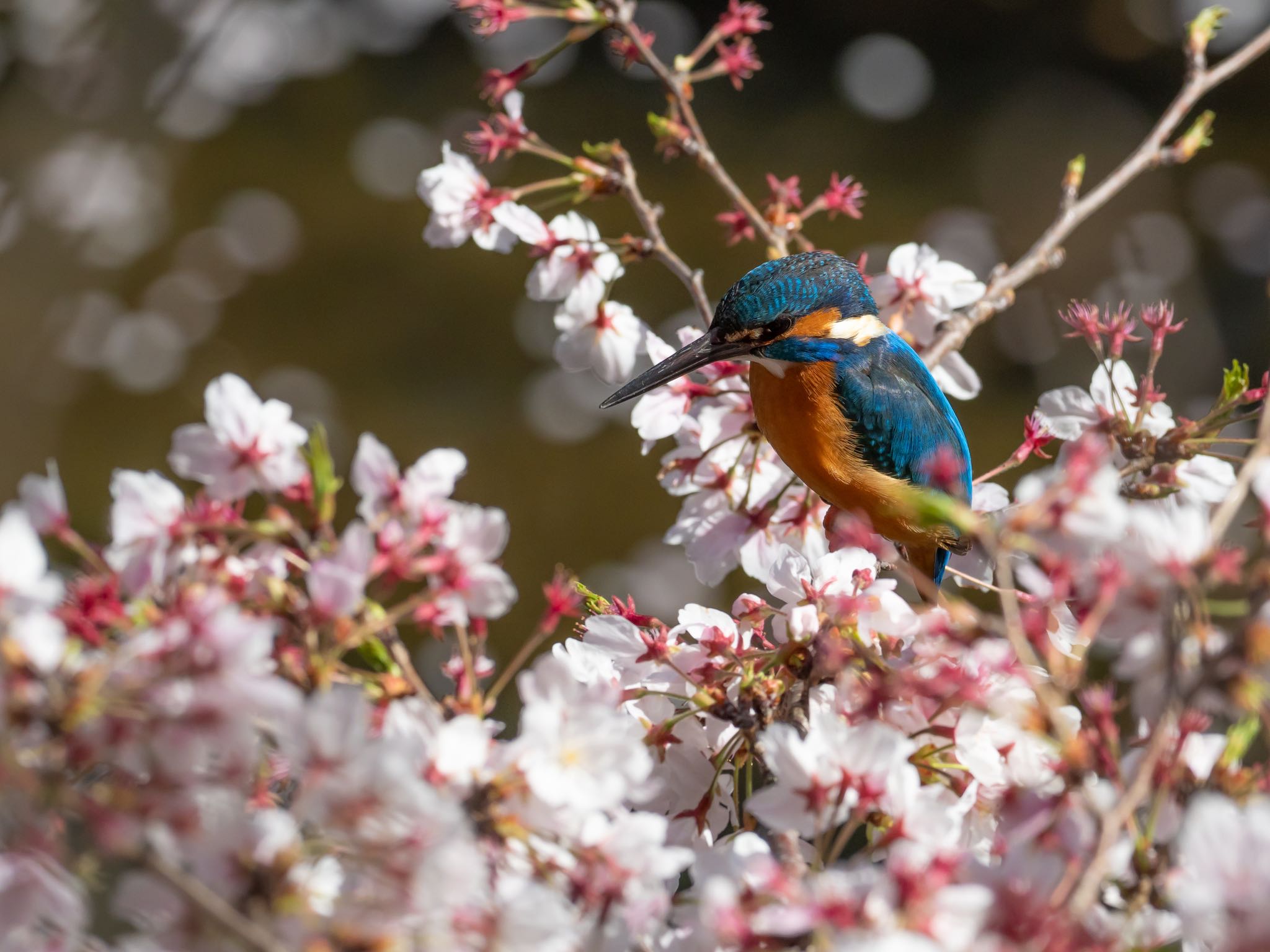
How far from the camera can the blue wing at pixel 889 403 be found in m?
1.11

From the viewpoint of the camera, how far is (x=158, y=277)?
304 cm

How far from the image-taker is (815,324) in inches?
42.4

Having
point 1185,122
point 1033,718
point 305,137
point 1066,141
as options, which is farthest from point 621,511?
point 1033,718

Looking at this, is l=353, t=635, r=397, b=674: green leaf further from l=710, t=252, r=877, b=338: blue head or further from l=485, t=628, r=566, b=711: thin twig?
l=710, t=252, r=877, b=338: blue head

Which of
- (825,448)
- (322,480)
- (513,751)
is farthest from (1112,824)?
(825,448)

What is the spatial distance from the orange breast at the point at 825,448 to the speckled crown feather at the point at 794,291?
0.06 metres

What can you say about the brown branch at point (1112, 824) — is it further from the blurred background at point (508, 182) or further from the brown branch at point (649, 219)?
the blurred background at point (508, 182)

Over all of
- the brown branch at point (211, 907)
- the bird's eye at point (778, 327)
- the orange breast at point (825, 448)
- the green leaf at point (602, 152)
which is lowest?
the brown branch at point (211, 907)

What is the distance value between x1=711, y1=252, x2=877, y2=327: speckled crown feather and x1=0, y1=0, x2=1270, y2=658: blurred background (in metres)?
1.81

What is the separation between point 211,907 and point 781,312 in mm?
777

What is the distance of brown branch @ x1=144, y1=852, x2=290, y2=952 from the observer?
355 millimetres

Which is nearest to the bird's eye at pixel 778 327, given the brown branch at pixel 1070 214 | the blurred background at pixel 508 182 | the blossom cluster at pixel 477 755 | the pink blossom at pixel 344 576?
the brown branch at pixel 1070 214

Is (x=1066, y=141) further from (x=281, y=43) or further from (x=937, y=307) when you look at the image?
(x=937, y=307)

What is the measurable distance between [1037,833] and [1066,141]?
116 inches
